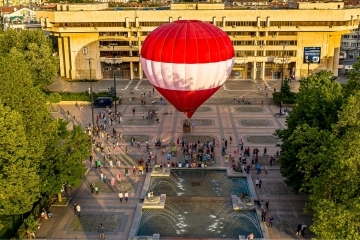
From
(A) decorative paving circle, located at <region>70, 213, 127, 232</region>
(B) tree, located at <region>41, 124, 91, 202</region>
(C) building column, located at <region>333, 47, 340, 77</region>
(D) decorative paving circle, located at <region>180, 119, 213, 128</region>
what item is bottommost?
(A) decorative paving circle, located at <region>70, 213, 127, 232</region>

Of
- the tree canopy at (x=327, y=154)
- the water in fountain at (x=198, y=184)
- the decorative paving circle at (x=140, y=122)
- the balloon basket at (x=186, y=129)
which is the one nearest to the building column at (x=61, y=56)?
the decorative paving circle at (x=140, y=122)

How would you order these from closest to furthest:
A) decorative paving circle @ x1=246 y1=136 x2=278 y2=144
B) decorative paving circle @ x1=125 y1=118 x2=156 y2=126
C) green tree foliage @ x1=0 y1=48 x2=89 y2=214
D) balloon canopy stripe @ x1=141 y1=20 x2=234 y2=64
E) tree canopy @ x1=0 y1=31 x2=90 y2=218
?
tree canopy @ x1=0 y1=31 x2=90 y2=218 → green tree foliage @ x1=0 y1=48 x2=89 y2=214 → balloon canopy stripe @ x1=141 y1=20 x2=234 y2=64 → decorative paving circle @ x1=246 y1=136 x2=278 y2=144 → decorative paving circle @ x1=125 y1=118 x2=156 y2=126

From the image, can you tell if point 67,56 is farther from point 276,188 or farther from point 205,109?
point 276,188

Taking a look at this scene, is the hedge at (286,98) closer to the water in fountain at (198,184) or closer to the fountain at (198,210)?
the fountain at (198,210)

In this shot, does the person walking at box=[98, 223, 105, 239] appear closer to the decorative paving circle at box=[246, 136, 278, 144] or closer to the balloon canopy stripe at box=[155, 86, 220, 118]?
the balloon canopy stripe at box=[155, 86, 220, 118]

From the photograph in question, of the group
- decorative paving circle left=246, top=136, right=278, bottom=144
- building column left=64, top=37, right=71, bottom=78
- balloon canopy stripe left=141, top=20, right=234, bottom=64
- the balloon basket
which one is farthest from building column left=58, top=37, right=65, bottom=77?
decorative paving circle left=246, top=136, right=278, bottom=144

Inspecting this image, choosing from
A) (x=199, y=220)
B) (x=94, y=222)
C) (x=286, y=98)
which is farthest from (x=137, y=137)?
(x=286, y=98)
